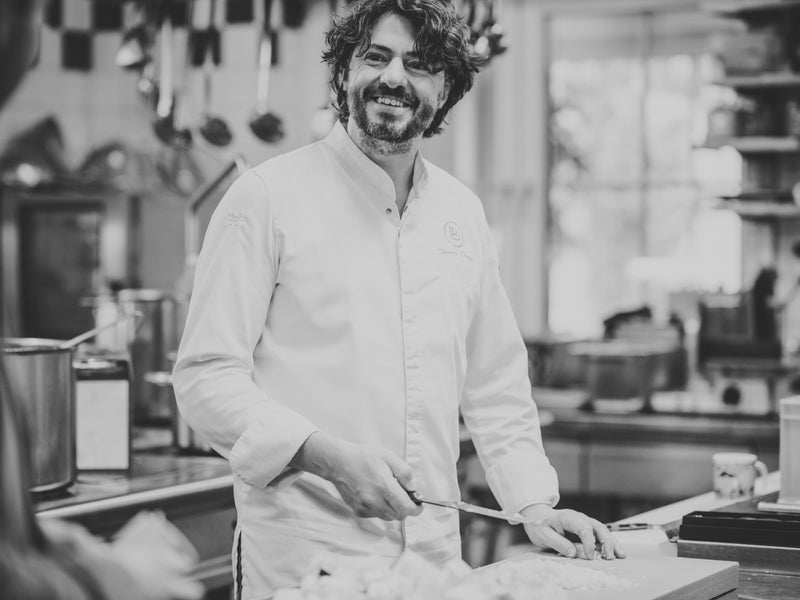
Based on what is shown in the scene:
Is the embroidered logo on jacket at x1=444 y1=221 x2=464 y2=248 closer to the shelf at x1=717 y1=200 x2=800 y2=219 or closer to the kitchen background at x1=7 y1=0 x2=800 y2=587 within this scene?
the kitchen background at x1=7 y1=0 x2=800 y2=587

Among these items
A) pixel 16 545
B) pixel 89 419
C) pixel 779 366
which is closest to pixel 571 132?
pixel 779 366

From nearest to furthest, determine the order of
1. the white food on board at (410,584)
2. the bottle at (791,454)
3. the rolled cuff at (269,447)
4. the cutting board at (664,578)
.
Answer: the white food on board at (410,584), the cutting board at (664,578), the rolled cuff at (269,447), the bottle at (791,454)

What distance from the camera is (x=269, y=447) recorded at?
64.6 inches

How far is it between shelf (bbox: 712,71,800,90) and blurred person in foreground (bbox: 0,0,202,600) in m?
5.42

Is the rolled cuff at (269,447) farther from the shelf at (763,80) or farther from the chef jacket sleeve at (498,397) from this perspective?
the shelf at (763,80)

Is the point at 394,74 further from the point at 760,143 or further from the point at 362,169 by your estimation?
the point at 760,143

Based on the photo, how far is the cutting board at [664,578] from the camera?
1475 mm

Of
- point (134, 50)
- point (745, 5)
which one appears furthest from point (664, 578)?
point (745, 5)

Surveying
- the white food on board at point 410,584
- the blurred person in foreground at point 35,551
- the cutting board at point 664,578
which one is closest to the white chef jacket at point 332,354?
the cutting board at point 664,578

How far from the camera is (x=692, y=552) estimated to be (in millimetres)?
1919

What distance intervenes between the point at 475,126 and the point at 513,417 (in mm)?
6462

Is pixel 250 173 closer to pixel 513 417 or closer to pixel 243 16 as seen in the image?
pixel 513 417

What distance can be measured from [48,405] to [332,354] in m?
0.78

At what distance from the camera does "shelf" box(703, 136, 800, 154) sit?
19.6 ft
